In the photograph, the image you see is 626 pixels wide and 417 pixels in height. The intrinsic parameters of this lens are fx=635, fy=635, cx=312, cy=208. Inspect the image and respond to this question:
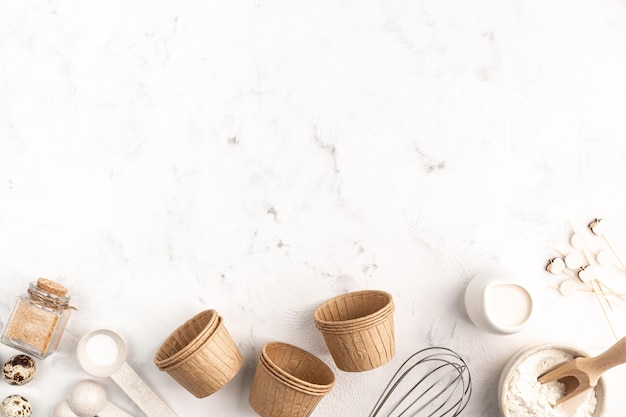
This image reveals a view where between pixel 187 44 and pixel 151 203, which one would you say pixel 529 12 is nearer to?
pixel 187 44

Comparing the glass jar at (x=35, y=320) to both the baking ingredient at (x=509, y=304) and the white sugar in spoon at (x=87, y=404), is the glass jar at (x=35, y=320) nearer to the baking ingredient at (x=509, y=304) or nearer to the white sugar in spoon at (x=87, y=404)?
the white sugar in spoon at (x=87, y=404)

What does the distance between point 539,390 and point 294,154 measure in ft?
2.28

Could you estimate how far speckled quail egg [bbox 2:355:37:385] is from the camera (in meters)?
1.29

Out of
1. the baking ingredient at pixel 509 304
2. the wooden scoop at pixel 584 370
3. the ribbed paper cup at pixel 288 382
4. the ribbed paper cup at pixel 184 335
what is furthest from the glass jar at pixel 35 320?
the wooden scoop at pixel 584 370

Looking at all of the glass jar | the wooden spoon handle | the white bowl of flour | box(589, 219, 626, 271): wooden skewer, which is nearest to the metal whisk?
the white bowl of flour

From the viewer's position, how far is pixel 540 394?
1295mm

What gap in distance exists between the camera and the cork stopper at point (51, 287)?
4.09ft

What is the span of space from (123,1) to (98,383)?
79 centimetres

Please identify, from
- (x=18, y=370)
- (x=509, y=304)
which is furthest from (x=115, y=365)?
(x=509, y=304)

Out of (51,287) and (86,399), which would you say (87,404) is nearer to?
(86,399)

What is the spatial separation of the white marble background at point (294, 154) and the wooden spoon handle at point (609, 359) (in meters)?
0.12

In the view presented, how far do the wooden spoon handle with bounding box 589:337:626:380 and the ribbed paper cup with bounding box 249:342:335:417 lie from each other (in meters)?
0.51

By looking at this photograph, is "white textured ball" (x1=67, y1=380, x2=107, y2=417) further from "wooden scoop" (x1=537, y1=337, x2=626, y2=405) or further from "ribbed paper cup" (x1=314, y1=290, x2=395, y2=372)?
"wooden scoop" (x1=537, y1=337, x2=626, y2=405)

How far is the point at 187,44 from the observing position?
1.29m
